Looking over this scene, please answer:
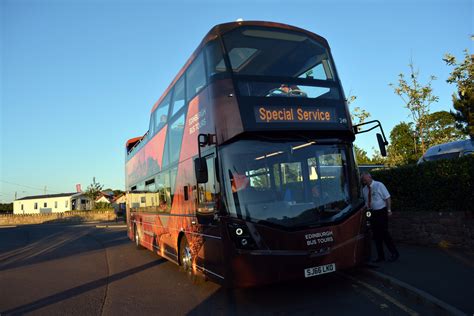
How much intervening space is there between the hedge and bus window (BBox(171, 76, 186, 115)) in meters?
5.97

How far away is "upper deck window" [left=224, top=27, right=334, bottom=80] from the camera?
6.66 m

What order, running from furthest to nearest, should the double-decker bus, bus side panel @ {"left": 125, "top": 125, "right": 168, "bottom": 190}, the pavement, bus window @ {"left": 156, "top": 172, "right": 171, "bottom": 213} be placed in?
1. bus side panel @ {"left": 125, "top": 125, "right": 168, "bottom": 190}
2. bus window @ {"left": 156, "top": 172, "right": 171, "bottom": 213}
3. the double-decker bus
4. the pavement

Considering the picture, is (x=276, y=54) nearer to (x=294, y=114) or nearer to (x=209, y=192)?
(x=294, y=114)

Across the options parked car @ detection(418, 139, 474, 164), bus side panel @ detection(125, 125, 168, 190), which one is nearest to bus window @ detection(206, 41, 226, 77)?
bus side panel @ detection(125, 125, 168, 190)

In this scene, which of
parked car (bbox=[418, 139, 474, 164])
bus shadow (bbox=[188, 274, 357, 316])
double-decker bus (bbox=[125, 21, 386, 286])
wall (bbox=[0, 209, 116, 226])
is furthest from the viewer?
wall (bbox=[0, 209, 116, 226])

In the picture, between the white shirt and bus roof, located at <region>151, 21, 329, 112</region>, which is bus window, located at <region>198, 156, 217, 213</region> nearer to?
bus roof, located at <region>151, 21, 329, 112</region>

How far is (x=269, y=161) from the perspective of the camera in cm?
608

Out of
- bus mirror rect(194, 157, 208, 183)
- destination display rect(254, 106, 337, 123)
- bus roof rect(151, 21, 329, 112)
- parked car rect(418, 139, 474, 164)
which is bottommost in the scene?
bus mirror rect(194, 157, 208, 183)

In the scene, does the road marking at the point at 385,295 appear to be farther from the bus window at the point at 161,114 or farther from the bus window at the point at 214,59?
the bus window at the point at 161,114

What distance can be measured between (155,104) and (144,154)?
1.84m

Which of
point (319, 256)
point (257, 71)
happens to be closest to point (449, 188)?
point (319, 256)

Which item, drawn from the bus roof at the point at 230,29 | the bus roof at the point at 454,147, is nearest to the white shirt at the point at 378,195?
the bus roof at the point at 230,29

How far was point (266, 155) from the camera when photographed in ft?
20.2

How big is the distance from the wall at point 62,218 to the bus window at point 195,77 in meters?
49.3
